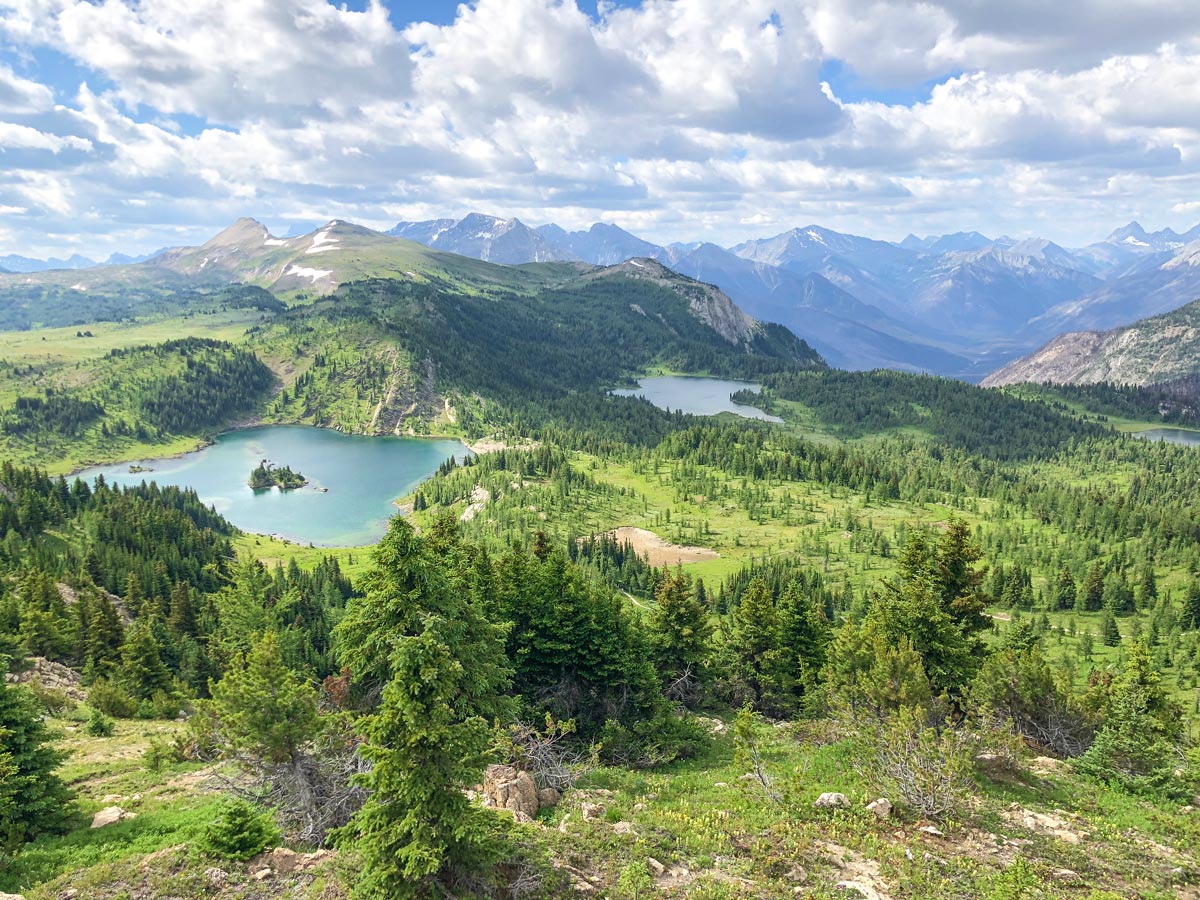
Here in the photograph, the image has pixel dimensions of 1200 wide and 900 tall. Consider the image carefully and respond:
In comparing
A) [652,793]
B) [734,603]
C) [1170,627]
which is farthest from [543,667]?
[1170,627]

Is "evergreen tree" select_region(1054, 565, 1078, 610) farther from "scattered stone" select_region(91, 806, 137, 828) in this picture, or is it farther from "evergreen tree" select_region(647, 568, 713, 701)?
"scattered stone" select_region(91, 806, 137, 828)

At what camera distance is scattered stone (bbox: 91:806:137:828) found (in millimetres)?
27484

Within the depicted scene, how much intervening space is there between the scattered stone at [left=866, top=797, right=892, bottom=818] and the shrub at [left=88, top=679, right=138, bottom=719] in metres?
51.5

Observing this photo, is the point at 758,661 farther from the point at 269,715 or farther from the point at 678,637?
the point at 269,715

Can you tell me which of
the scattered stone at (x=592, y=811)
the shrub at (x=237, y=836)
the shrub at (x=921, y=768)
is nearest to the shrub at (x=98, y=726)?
the shrub at (x=237, y=836)

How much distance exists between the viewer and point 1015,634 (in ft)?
220

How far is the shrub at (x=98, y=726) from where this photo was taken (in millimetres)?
42250

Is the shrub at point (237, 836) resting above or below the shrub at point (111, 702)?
above

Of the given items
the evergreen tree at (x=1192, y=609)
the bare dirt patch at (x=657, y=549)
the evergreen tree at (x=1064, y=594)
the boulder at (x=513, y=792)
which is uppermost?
the boulder at (x=513, y=792)

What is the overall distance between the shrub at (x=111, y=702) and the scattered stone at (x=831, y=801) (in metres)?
49.3

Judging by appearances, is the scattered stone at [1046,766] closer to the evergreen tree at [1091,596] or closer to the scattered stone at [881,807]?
the scattered stone at [881,807]

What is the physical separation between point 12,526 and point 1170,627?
6902 inches

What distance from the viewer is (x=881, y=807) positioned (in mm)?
27109

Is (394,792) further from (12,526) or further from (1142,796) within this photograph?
(12,526)
